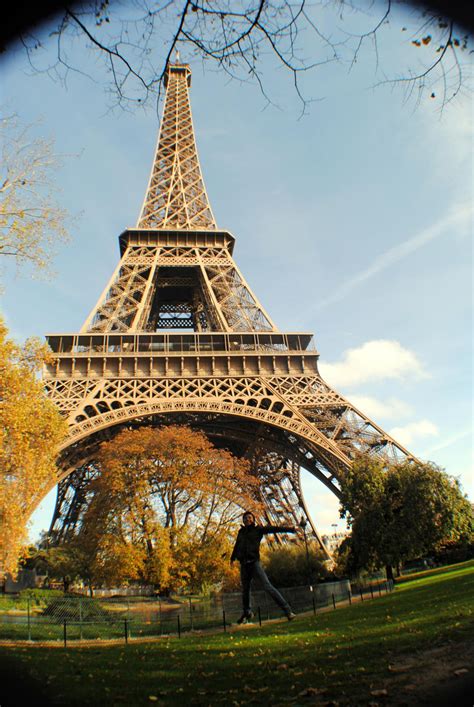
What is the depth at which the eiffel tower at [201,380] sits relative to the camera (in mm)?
24688

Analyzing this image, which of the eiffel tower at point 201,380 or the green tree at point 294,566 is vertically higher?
the eiffel tower at point 201,380

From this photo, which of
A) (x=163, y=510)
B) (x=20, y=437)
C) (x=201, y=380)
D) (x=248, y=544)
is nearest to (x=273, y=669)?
(x=248, y=544)

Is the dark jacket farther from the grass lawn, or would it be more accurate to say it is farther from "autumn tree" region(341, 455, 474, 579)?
"autumn tree" region(341, 455, 474, 579)

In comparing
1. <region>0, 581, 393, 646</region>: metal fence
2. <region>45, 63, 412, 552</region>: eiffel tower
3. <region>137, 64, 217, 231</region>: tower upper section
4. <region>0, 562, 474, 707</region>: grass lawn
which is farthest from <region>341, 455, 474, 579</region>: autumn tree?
<region>137, 64, 217, 231</region>: tower upper section

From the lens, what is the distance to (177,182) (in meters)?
42.8

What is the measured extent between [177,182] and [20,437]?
34.3 meters

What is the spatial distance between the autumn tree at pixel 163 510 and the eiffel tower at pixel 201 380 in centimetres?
258

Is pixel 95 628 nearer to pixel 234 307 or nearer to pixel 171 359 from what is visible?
pixel 171 359

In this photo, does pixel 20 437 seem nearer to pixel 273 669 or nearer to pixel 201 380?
pixel 273 669

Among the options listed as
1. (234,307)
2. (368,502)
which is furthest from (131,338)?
(368,502)

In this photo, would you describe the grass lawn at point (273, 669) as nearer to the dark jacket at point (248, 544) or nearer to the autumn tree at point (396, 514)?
the dark jacket at point (248, 544)

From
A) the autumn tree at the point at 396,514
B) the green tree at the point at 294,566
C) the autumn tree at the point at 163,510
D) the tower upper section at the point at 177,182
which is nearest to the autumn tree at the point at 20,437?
the autumn tree at the point at 163,510

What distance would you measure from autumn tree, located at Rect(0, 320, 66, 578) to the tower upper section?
24213 mm

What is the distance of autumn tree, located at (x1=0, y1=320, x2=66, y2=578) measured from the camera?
1385 cm
